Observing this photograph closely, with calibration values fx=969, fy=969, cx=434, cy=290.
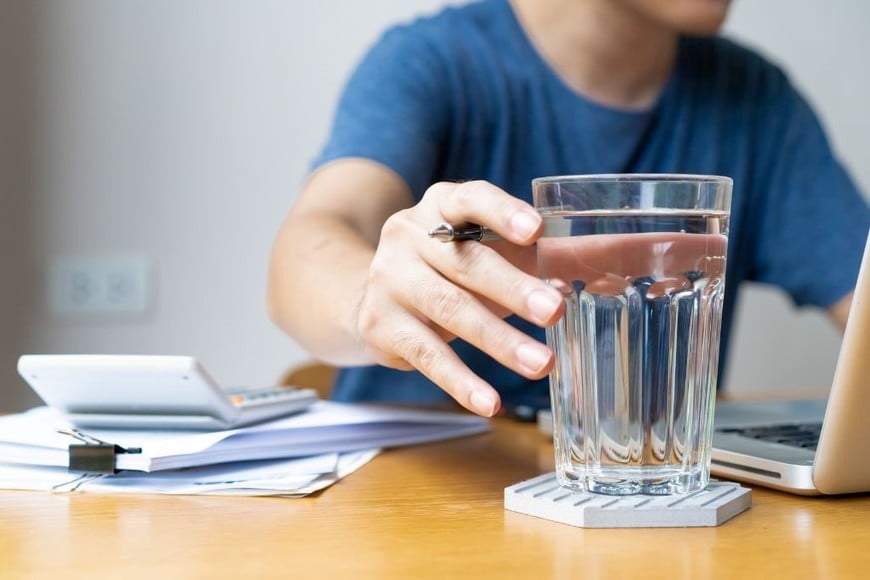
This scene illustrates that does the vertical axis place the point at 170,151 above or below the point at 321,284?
above

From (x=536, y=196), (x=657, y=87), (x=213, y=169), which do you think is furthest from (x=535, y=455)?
(x=213, y=169)

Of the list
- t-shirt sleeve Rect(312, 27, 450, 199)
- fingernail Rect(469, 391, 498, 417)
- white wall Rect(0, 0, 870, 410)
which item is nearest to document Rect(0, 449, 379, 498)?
fingernail Rect(469, 391, 498, 417)

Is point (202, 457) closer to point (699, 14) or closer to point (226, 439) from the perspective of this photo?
point (226, 439)

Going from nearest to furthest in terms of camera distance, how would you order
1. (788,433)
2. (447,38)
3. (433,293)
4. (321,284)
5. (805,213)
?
(433,293) → (788,433) → (321,284) → (447,38) → (805,213)

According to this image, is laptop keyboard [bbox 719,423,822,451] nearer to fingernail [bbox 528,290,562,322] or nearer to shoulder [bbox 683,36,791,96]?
fingernail [bbox 528,290,562,322]

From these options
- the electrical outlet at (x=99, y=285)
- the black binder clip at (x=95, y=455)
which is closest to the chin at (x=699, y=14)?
the black binder clip at (x=95, y=455)

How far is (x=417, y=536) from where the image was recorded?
1.62 feet

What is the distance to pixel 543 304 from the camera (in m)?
0.50

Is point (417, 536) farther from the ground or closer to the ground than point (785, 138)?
closer to the ground

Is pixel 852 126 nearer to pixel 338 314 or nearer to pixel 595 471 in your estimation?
pixel 338 314

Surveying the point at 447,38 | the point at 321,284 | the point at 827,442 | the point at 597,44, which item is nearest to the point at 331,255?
the point at 321,284

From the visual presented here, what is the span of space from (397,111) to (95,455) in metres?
0.68

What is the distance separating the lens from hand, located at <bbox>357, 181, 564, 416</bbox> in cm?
52

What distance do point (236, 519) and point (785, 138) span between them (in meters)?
1.19
